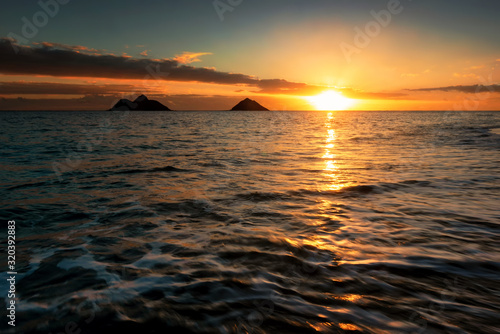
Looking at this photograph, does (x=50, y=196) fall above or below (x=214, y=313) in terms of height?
below

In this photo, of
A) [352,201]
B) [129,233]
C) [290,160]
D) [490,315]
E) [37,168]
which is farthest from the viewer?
[290,160]

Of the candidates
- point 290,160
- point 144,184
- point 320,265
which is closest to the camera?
point 320,265

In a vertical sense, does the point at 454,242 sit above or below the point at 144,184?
above

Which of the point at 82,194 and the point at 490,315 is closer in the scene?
the point at 490,315

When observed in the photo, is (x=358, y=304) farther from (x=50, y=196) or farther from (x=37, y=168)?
(x=37, y=168)

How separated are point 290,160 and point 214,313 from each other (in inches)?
559

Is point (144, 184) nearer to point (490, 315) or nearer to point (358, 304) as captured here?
point (358, 304)

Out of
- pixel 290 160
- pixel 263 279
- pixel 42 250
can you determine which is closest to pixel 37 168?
pixel 42 250

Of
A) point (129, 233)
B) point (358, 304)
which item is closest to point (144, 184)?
point (129, 233)

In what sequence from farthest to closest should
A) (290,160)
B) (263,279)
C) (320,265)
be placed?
(290,160), (320,265), (263,279)

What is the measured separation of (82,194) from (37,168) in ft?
23.6

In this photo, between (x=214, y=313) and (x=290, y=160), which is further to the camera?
(x=290, y=160)

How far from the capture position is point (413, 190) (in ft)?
33.9

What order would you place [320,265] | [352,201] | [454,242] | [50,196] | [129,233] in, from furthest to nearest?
[50,196] < [352,201] < [129,233] < [454,242] < [320,265]
